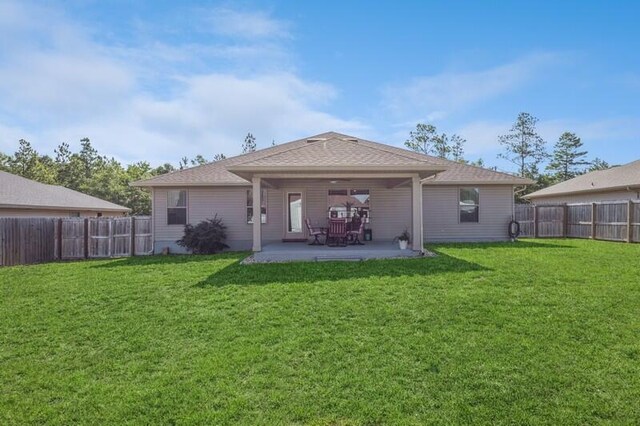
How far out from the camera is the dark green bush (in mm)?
13438

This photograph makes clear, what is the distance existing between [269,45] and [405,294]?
9.37 meters

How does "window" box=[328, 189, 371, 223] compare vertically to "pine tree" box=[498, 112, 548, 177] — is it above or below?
below

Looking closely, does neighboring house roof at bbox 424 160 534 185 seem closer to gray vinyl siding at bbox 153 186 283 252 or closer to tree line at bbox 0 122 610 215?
gray vinyl siding at bbox 153 186 283 252

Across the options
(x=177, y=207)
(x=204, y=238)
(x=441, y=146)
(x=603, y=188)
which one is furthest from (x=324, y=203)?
(x=441, y=146)

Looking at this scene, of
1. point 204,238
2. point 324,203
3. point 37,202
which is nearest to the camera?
point 204,238

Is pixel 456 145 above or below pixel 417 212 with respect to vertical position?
above

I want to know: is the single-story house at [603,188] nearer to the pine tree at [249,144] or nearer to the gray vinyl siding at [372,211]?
the gray vinyl siding at [372,211]

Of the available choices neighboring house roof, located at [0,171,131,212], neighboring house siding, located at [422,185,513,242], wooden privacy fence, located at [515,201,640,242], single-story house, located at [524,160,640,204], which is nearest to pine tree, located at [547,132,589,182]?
single-story house, located at [524,160,640,204]

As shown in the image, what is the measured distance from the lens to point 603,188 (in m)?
19.1

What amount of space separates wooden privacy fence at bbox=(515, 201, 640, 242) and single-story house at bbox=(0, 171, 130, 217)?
21.9 metres

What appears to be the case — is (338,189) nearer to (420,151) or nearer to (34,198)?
(34,198)

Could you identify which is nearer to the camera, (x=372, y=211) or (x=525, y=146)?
(x=372, y=211)

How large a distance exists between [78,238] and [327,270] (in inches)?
404

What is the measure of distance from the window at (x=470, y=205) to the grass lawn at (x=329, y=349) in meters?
7.52
